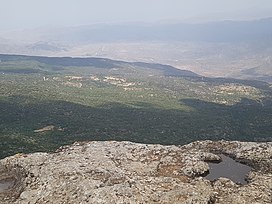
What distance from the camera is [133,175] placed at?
28.1m

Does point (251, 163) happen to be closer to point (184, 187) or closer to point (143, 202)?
point (184, 187)

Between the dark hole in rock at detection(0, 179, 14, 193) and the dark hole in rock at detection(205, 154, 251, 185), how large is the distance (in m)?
14.8

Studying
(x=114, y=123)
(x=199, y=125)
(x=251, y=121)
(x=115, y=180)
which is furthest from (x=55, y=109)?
(x=115, y=180)

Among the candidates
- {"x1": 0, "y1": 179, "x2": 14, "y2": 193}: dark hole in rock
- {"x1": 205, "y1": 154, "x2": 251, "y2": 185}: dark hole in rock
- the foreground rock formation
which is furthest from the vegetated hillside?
{"x1": 205, "y1": 154, "x2": 251, "y2": 185}: dark hole in rock

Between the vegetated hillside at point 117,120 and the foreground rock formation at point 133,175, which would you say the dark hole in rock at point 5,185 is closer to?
the foreground rock formation at point 133,175

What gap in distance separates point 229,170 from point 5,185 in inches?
677

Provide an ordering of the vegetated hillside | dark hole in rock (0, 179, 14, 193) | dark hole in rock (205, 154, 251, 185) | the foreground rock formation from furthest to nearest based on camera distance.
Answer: the vegetated hillside → dark hole in rock (0, 179, 14, 193) → dark hole in rock (205, 154, 251, 185) → the foreground rock formation

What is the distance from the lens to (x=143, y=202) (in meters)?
23.8

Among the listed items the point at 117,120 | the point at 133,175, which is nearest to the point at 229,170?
the point at 133,175

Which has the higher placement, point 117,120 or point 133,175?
point 133,175

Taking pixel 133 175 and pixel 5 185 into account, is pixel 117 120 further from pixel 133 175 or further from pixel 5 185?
pixel 133 175

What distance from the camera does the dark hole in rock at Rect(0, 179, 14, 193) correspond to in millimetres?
29303

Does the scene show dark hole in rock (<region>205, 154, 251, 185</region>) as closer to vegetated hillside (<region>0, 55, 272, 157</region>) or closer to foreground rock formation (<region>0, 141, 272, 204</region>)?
foreground rock formation (<region>0, 141, 272, 204</region>)

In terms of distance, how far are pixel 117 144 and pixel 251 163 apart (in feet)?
38.2
